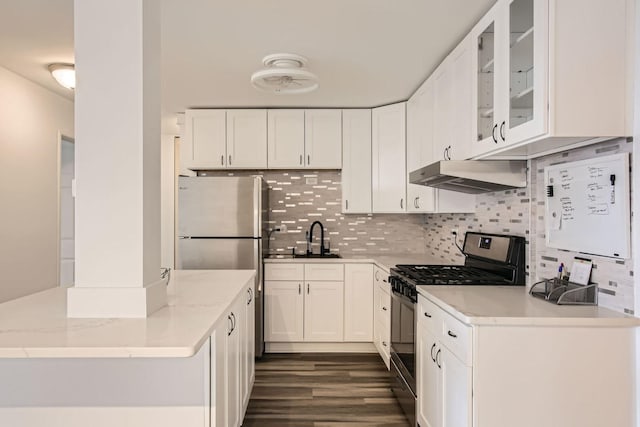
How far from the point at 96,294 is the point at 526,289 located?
2.12m

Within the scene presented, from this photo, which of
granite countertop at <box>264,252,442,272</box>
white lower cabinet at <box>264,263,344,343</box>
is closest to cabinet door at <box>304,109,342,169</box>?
granite countertop at <box>264,252,442,272</box>

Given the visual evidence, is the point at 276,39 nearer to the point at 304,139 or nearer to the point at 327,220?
the point at 304,139

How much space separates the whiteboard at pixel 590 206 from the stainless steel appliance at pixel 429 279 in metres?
0.35

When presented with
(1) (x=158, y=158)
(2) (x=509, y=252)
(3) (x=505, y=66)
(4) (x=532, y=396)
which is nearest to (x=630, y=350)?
(4) (x=532, y=396)

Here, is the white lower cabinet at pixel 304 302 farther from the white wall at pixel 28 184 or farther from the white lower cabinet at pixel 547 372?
the white lower cabinet at pixel 547 372

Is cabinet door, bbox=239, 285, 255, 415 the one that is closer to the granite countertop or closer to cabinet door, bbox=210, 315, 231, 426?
cabinet door, bbox=210, 315, 231, 426

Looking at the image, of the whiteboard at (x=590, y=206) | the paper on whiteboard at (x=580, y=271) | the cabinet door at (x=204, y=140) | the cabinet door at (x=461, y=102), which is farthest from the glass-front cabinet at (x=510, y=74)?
the cabinet door at (x=204, y=140)

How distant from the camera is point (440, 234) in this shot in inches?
155

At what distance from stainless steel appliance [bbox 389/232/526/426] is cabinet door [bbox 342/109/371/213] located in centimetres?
124

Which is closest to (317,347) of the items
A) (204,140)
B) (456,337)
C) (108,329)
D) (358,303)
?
(358,303)

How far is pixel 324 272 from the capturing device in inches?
157

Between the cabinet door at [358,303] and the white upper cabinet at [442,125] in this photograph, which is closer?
→ the white upper cabinet at [442,125]

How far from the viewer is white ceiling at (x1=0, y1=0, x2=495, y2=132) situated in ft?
7.22

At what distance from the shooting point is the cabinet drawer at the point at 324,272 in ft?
13.0
